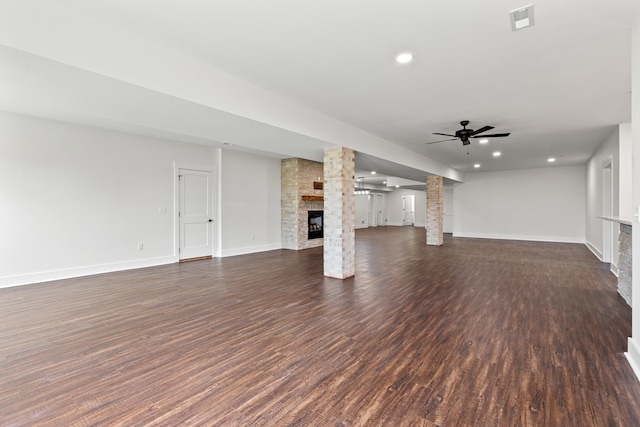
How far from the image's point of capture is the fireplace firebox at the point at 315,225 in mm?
9609

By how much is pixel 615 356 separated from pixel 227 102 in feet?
14.2

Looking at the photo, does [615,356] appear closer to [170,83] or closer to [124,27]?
[170,83]

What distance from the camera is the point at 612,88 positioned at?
372cm

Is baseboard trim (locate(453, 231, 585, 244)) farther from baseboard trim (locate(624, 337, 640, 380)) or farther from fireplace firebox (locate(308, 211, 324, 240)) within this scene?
baseboard trim (locate(624, 337, 640, 380))

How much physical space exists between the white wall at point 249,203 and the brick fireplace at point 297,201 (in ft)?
0.66

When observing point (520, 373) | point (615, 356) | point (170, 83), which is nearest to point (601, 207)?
point (615, 356)

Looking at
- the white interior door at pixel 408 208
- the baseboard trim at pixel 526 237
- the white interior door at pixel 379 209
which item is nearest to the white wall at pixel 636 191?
the baseboard trim at pixel 526 237

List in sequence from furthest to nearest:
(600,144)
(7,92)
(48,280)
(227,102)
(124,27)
→ (600,144) → (48,280) → (227,102) → (7,92) → (124,27)

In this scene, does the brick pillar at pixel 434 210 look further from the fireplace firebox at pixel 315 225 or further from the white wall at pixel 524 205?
the fireplace firebox at pixel 315 225

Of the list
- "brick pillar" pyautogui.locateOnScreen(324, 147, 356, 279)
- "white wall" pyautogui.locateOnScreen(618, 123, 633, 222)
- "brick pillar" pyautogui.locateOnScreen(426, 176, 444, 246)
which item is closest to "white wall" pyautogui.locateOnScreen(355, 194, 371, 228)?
"brick pillar" pyautogui.locateOnScreen(426, 176, 444, 246)

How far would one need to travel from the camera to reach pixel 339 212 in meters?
5.39

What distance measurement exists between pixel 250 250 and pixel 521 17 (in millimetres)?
7409

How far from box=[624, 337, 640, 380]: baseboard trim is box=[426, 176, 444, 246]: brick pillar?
7616mm

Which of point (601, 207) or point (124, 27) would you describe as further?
point (601, 207)
